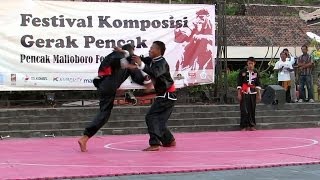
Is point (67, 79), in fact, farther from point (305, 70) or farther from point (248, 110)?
point (305, 70)

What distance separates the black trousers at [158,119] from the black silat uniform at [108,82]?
0.56 m

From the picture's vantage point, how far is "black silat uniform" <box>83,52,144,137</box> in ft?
31.0

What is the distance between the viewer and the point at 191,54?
1563 centimetres

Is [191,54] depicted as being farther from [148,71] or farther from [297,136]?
[148,71]

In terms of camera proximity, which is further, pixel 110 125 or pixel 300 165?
pixel 110 125

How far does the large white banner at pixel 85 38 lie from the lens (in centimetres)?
1399

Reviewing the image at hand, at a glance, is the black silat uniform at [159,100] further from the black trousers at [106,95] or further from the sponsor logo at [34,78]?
the sponsor logo at [34,78]

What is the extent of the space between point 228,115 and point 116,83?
575 cm

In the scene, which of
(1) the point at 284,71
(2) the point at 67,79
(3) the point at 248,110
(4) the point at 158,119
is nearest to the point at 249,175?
(4) the point at 158,119

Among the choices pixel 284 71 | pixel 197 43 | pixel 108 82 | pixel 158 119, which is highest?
→ pixel 197 43

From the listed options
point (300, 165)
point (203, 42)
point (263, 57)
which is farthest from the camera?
point (263, 57)

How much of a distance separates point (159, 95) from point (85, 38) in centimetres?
522

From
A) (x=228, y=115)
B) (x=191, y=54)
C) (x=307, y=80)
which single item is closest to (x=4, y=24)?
(x=191, y=54)

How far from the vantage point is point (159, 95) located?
32.9 ft
